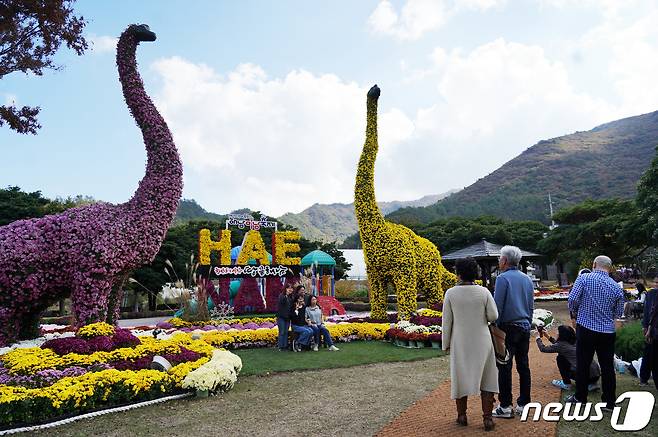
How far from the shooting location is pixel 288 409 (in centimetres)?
584

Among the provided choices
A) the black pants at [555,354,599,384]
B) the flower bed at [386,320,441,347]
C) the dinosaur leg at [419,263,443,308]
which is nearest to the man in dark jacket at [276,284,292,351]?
the flower bed at [386,320,441,347]

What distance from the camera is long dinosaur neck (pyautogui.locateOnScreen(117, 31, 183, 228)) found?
7.95m

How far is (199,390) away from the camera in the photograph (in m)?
6.49

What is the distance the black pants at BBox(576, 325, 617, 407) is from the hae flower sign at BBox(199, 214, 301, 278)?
1471cm

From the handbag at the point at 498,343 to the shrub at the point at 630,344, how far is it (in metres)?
3.88

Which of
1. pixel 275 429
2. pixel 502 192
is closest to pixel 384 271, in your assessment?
pixel 275 429

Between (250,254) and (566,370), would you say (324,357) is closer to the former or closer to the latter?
(566,370)

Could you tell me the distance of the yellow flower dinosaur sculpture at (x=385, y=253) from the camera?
12.3 m

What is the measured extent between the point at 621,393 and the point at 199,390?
17.4ft

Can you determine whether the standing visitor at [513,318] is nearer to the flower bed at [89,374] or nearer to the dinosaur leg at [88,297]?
the flower bed at [89,374]

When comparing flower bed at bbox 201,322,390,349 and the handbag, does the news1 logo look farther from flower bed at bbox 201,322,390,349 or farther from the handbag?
flower bed at bbox 201,322,390,349

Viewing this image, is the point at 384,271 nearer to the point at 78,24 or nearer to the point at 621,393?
the point at 621,393

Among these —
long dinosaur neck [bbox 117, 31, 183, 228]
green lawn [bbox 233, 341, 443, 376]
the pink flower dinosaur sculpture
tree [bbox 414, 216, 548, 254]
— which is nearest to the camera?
Result: the pink flower dinosaur sculpture

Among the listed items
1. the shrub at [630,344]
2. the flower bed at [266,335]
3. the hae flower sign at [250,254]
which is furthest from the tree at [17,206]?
the shrub at [630,344]
